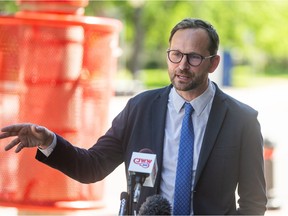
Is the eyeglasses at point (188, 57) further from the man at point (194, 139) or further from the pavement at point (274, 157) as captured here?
the pavement at point (274, 157)

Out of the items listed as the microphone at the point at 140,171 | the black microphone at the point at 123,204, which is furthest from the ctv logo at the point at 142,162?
the black microphone at the point at 123,204

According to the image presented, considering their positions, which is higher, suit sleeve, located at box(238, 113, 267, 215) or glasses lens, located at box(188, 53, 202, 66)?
glasses lens, located at box(188, 53, 202, 66)

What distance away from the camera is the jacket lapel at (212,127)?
4031 mm

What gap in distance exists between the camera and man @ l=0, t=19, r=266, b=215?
4.01 m

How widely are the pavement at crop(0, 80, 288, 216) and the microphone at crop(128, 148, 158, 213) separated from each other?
3.92 m

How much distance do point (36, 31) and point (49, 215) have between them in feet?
5.62

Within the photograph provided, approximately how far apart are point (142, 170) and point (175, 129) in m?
0.46

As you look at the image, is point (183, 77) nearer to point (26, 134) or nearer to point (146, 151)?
point (146, 151)

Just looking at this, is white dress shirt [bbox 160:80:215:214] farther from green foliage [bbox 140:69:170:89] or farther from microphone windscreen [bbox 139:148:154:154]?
green foliage [bbox 140:69:170:89]

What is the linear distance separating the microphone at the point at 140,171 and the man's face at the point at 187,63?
381mm

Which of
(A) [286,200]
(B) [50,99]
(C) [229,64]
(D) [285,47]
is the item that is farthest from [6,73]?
(D) [285,47]

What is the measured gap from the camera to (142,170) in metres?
3.80

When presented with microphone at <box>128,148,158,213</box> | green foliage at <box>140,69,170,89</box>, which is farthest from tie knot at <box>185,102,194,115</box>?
green foliage at <box>140,69,170,89</box>

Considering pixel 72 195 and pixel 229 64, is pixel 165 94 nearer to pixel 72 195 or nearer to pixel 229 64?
pixel 72 195
